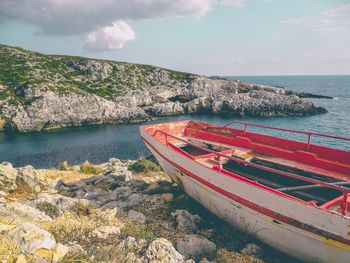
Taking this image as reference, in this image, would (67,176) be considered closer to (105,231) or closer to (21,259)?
(105,231)

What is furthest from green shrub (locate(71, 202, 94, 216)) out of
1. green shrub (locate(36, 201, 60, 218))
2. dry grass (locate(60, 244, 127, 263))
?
dry grass (locate(60, 244, 127, 263))

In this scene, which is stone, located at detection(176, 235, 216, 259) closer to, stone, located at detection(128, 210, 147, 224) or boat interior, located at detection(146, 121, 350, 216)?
stone, located at detection(128, 210, 147, 224)

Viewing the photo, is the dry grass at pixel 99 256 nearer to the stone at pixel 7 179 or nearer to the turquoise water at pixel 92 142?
the stone at pixel 7 179

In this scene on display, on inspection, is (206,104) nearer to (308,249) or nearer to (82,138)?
(82,138)

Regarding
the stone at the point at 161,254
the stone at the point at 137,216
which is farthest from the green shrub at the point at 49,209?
the stone at the point at 161,254

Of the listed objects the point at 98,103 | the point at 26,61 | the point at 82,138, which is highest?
the point at 26,61

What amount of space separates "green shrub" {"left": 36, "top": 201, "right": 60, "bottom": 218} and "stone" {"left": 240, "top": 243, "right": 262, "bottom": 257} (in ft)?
24.5

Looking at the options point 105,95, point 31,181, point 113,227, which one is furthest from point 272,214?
point 105,95

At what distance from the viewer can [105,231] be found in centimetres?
1052

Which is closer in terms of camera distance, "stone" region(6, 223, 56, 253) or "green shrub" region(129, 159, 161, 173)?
"stone" region(6, 223, 56, 253)

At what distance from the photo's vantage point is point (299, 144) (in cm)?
1416

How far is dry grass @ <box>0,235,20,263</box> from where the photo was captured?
7.17m

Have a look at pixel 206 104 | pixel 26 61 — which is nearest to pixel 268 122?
pixel 206 104

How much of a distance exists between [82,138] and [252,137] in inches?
1511
